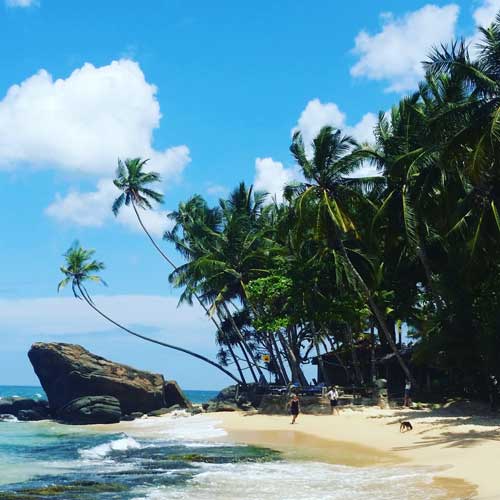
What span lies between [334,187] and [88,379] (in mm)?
22426

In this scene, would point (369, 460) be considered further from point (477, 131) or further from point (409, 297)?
point (409, 297)

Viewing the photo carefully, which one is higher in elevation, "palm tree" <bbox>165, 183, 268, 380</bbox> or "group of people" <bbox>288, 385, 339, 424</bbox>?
"palm tree" <bbox>165, 183, 268, 380</bbox>

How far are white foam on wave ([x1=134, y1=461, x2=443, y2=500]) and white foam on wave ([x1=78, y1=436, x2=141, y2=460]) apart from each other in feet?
19.8

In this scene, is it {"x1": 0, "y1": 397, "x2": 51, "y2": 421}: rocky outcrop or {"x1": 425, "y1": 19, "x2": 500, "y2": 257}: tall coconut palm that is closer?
{"x1": 425, "y1": 19, "x2": 500, "y2": 257}: tall coconut palm

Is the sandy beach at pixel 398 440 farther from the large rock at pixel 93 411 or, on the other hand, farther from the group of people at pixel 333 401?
the large rock at pixel 93 411

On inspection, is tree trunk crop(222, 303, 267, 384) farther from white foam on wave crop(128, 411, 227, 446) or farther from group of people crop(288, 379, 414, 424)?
group of people crop(288, 379, 414, 424)

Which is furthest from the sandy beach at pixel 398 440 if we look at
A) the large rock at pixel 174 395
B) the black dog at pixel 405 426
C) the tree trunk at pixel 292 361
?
the large rock at pixel 174 395

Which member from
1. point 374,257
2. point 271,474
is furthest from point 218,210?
point 271,474

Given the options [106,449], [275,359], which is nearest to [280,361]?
[275,359]

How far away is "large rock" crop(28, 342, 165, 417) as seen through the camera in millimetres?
43500

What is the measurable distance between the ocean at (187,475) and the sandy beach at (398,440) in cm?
87

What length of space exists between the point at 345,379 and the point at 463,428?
2136cm

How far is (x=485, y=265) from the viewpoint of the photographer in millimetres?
24875

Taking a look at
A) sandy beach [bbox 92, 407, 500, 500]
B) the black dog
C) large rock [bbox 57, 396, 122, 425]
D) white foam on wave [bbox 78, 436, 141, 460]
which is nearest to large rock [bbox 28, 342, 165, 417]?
large rock [bbox 57, 396, 122, 425]
